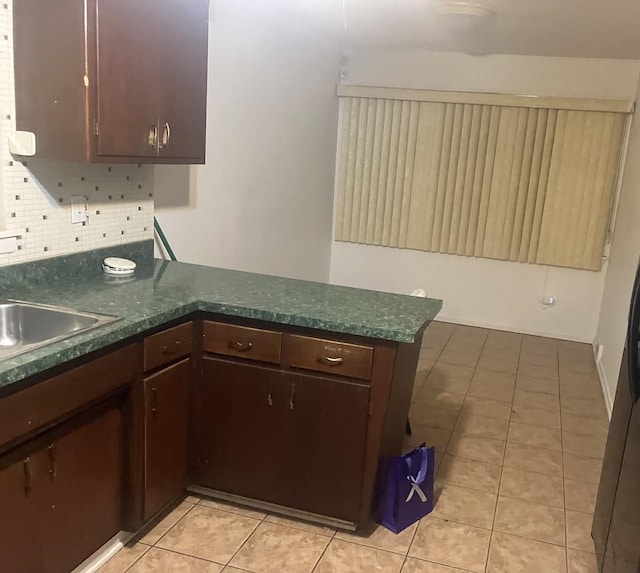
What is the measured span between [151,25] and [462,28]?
253cm

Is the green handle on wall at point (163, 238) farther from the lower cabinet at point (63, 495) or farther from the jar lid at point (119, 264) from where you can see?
the lower cabinet at point (63, 495)

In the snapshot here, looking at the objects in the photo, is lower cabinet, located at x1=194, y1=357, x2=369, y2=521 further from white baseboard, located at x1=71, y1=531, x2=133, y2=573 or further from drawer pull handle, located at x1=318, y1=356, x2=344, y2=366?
white baseboard, located at x1=71, y1=531, x2=133, y2=573

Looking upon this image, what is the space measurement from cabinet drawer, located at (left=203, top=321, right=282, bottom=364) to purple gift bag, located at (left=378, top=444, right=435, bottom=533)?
0.64 m

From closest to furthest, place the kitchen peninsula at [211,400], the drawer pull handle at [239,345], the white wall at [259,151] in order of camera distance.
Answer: the kitchen peninsula at [211,400]
the drawer pull handle at [239,345]
the white wall at [259,151]

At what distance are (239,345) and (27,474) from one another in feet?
2.75

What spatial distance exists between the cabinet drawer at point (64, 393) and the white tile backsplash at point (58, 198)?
0.60 meters

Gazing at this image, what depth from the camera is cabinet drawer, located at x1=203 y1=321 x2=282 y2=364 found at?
229 centimetres

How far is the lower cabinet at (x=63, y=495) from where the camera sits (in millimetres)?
1708

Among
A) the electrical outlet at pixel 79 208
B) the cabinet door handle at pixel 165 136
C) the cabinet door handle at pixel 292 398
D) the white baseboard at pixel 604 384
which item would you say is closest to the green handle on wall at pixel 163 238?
the electrical outlet at pixel 79 208

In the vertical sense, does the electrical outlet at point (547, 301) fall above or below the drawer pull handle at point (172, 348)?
below

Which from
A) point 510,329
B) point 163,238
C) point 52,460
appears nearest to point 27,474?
point 52,460

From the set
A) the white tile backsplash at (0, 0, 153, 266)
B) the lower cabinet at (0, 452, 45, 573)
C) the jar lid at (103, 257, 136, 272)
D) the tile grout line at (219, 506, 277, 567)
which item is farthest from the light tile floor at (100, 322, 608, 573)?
the white tile backsplash at (0, 0, 153, 266)

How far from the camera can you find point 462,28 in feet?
13.4

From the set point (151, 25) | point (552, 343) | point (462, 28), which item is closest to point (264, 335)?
point (151, 25)
